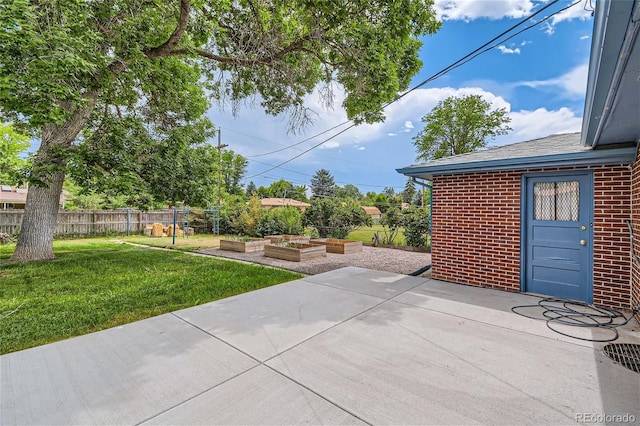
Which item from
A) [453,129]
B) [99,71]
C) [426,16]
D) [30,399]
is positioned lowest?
[30,399]

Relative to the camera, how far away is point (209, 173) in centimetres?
940

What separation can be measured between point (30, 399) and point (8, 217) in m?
15.1

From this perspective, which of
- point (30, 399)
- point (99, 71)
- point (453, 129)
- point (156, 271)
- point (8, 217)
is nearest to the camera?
point (30, 399)

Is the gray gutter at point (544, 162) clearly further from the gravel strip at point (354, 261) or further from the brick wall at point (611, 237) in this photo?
the gravel strip at point (354, 261)

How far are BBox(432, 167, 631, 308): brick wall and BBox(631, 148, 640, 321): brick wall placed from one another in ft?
0.60

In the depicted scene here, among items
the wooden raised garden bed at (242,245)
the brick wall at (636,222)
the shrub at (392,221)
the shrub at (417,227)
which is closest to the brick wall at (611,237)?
the brick wall at (636,222)

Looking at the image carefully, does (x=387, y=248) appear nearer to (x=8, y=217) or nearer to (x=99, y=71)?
(x=99, y=71)

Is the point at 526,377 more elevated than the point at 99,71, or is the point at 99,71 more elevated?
the point at 99,71

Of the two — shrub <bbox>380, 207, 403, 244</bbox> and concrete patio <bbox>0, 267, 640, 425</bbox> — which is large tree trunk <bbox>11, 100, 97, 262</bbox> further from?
shrub <bbox>380, 207, 403, 244</bbox>

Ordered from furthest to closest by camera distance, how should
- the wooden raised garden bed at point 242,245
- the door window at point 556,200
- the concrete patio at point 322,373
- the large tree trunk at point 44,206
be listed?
1. the wooden raised garden bed at point 242,245
2. the large tree trunk at point 44,206
3. the door window at point 556,200
4. the concrete patio at point 322,373

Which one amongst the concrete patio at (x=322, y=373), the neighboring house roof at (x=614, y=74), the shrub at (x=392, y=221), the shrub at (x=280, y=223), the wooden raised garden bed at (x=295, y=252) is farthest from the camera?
the shrub at (x=280, y=223)

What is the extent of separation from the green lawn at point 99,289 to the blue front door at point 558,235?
175 inches

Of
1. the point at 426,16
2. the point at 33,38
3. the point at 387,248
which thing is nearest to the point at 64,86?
the point at 33,38

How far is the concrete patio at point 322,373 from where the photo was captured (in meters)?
1.81
